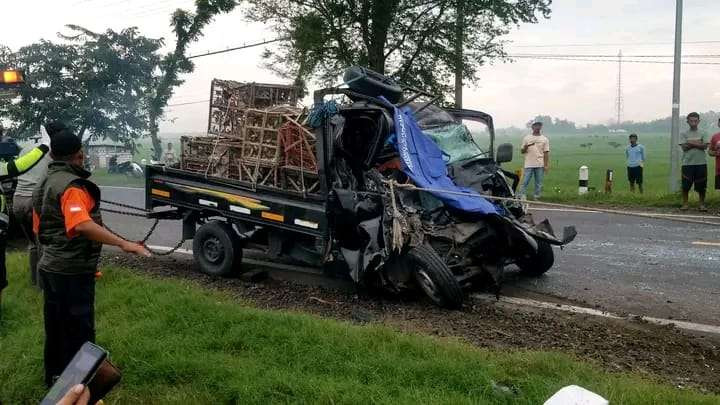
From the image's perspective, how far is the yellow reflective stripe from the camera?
19.0 ft

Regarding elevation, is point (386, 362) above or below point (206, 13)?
below

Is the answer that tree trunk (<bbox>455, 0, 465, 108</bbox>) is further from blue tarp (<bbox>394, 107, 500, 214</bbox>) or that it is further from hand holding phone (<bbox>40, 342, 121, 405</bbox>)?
hand holding phone (<bbox>40, 342, 121, 405</bbox>)

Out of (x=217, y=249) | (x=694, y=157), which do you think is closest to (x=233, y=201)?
(x=217, y=249)

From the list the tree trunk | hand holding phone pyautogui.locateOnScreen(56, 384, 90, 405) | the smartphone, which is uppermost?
the tree trunk

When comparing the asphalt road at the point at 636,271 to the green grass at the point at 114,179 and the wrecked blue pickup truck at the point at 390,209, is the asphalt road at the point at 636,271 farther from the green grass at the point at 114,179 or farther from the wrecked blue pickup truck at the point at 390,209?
the green grass at the point at 114,179

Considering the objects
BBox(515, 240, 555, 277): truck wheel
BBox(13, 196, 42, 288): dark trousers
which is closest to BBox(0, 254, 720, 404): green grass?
BBox(13, 196, 42, 288): dark trousers

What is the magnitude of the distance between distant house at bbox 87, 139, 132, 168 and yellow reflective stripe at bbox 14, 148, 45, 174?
2493 cm

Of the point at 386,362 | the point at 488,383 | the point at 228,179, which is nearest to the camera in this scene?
the point at 488,383

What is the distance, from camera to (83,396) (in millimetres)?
2113

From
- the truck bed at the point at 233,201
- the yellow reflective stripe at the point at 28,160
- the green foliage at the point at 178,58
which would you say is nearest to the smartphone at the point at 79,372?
the truck bed at the point at 233,201

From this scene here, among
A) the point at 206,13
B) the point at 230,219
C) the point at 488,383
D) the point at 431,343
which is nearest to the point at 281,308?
the point at 230,219

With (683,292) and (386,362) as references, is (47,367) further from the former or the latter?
(683,292)

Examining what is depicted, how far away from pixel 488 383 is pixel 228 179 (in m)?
4.10

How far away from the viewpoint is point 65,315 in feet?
13.9
